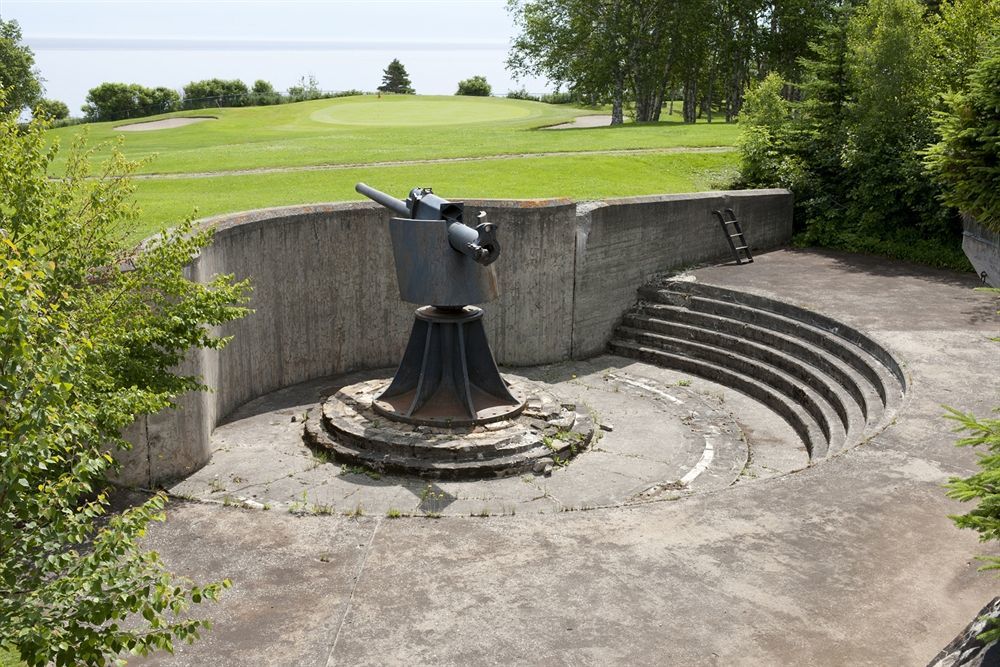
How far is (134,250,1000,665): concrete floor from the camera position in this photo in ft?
20.4

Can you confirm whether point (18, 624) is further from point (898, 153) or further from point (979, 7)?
point (979, 7)

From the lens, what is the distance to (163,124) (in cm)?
3984

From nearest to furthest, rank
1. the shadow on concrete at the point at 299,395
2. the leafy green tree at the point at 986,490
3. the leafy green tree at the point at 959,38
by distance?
the leafy green tree at the point at 986,490 < the shadow on concrete at the point at 299,395 < the leafy green tree at the point at 959,38

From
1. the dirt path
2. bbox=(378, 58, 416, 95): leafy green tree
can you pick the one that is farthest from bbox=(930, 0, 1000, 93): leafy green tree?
bbox=(378, 58, 416, 95): leafy green tree

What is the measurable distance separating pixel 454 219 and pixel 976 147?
932 centimetres

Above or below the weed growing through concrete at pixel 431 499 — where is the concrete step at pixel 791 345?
above

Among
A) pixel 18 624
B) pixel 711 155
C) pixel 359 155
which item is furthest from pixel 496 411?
pixel 711 155

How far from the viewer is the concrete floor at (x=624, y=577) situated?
620 centimetres

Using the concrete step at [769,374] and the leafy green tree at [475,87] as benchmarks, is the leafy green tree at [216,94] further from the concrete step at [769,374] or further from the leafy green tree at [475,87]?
the concrete step at [769,374]

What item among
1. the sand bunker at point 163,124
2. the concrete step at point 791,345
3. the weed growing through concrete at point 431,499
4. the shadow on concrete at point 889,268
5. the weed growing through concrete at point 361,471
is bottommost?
the weed growing through concrete at point 431,499

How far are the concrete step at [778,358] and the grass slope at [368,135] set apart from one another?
7.40 m

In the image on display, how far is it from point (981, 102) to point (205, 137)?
76.9 feet

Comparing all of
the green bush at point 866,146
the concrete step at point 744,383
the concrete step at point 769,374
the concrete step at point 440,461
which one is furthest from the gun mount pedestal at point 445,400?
the green bush at point 866,146

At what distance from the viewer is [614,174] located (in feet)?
68.4
